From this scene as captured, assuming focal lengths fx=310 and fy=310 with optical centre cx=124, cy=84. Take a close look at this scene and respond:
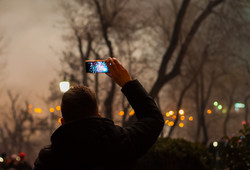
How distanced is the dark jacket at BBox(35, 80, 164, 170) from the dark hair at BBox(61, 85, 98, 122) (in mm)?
53

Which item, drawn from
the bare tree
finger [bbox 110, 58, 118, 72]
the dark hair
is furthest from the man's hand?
the bare tree

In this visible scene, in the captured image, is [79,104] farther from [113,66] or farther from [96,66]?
[96,66]

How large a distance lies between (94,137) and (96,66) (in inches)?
27.1

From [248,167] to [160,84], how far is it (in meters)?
8.52

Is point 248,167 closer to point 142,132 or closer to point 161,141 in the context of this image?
point 161,141

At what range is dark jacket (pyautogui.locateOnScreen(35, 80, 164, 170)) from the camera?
1.69 metres

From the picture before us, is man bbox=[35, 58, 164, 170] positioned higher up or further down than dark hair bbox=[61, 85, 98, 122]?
further down

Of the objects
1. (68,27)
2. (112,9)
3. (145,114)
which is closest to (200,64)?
(112,9)

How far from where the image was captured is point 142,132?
175cm

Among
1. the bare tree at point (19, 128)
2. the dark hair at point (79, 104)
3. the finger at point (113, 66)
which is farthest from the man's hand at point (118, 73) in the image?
the bare tree at point (19, 128)

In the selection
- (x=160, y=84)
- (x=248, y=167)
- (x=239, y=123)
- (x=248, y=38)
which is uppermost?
(x=248, y=38)

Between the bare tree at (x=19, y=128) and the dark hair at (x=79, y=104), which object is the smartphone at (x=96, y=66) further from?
the bare tree at (x=19, y=128)

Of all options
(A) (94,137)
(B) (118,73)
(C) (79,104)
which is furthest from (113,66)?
(A) (94,137)

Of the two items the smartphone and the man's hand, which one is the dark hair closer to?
the man's hand
